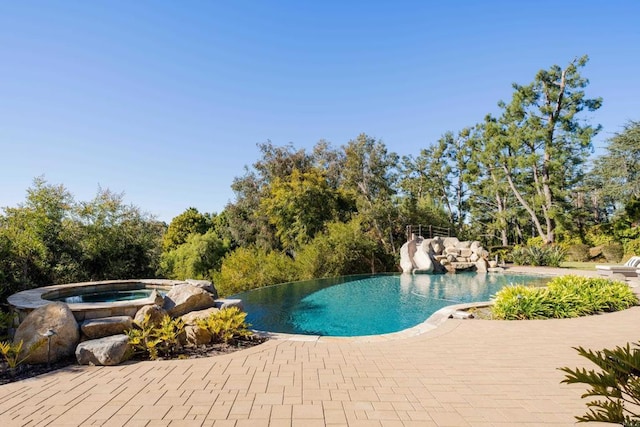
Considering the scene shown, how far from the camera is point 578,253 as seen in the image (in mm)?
18594

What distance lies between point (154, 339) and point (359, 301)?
20.5ft

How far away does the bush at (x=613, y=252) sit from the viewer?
17.4 m

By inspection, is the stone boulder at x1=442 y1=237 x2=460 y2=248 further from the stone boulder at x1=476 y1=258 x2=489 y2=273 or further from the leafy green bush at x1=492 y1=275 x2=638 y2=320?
the leafy green bush at x1=492 y1=275 x2=638 y2=320

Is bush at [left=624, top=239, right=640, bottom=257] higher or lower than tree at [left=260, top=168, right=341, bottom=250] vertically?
lower

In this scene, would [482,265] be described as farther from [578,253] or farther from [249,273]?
[249,273]

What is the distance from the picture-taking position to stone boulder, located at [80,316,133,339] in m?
4.50

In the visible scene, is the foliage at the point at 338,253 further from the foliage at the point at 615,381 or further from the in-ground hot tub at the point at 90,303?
the foliage at the point at 615,381

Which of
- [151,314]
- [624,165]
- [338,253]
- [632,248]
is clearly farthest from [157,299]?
[624,165]

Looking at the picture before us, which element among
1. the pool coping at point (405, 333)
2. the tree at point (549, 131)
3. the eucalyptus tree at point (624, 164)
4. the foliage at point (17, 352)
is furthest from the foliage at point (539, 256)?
the foliage at point (17, 352)

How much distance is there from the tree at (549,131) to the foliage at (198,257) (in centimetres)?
1903

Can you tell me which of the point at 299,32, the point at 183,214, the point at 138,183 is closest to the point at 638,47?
the point at 299,32

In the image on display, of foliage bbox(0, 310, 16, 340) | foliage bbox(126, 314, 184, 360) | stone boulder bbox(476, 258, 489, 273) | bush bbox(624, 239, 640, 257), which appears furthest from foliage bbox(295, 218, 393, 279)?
bush bbox(624, 239, 640, 257)

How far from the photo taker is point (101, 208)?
10336 mm

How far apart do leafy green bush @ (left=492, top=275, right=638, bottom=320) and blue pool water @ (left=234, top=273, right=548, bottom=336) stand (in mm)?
1893
